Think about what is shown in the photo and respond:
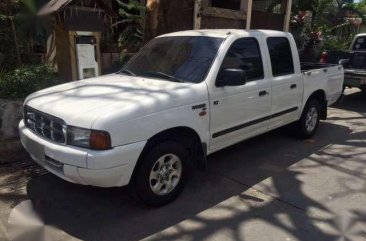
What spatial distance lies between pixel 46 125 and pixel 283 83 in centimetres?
324

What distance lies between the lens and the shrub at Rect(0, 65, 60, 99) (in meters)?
5.79

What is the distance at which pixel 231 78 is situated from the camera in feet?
14.4

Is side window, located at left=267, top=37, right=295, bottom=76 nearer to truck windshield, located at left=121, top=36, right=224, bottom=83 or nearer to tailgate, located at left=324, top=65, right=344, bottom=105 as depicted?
truck windshield, located at left=121, top=36, right=224, bottom=83

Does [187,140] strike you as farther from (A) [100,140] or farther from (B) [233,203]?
(A) [100,140]


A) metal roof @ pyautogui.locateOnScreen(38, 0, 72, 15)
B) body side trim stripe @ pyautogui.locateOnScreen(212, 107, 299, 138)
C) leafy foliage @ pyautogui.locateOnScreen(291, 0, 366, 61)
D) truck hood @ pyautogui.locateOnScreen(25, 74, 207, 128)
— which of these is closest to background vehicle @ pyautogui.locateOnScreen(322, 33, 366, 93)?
leafy foliage @ pyautogui.locateOnScreen(291, 0, 366, 61)

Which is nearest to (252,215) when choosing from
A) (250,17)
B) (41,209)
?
(41,209)

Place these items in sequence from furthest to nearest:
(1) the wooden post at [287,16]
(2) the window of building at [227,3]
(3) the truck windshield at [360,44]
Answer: (2) the window of building at [227,3] → (1) the wooden post at [287,16] → (3) the truck windshield at [360,44]

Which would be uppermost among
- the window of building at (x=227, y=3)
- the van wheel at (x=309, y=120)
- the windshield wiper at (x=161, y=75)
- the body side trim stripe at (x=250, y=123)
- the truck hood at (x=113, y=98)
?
the window of building at (x=227, y=3)

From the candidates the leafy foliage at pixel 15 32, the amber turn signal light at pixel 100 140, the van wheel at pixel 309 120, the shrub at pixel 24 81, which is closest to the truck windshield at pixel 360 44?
the van wheel at pixel 309 120

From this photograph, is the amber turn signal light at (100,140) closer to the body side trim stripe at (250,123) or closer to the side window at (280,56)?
the body side trim stripe at (250,123)

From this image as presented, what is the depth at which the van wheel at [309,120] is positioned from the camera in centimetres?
637

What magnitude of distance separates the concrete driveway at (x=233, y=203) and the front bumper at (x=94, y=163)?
48 centimetres

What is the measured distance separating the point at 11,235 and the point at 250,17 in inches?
410

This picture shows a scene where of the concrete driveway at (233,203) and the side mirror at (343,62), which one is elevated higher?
the side mirror at (343,62)
